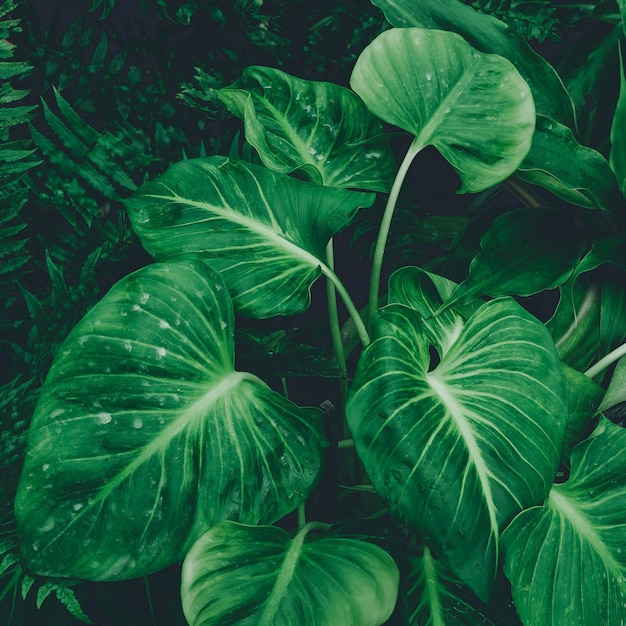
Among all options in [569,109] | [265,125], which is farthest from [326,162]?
[569,109]

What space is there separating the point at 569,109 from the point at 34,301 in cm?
84

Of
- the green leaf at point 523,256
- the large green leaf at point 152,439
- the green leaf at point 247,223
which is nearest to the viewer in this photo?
the large green leaf at point 152,439

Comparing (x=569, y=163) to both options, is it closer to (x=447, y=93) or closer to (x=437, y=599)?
(x=447, y=93)

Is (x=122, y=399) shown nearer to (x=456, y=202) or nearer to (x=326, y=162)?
(x=326, y=162)

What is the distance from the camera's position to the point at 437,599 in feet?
A: 2.36

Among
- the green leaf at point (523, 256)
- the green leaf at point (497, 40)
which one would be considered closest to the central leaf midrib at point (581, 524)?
the green leaf at point (523, 256)

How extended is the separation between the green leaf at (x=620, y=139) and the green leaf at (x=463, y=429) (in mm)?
338

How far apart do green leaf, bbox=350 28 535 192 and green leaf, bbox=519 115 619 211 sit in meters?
0.11

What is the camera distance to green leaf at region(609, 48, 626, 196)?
35.1 inches

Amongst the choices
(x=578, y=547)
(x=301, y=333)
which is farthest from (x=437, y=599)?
(x=301, y=333)

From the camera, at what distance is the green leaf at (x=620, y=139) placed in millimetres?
891

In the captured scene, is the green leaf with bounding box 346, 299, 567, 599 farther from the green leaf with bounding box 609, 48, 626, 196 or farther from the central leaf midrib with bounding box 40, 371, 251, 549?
the green leaf with bounding box 609, 48, 626, 196

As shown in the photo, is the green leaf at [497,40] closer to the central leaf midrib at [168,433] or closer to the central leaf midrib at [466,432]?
the central leaf midrib at [466,432]

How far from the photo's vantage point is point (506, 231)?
92 centimetres
